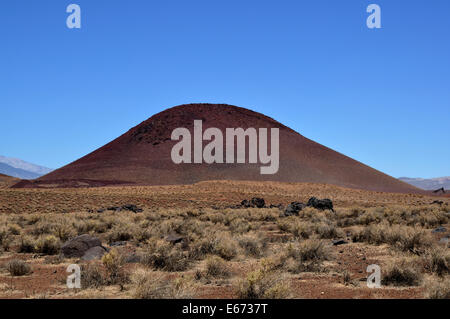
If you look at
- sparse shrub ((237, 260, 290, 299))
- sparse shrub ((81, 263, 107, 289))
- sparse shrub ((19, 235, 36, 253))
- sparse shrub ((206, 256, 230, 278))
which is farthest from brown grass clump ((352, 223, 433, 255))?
sparse shrub ((19, 235, 36, 253))

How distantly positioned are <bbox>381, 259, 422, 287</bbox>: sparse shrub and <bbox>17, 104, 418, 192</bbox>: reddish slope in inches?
3078

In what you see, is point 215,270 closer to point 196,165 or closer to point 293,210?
point 293,210

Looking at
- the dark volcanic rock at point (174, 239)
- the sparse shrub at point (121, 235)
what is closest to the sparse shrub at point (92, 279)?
the dark volcanic rock at point (174, 239)

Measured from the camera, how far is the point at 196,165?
9338 cm

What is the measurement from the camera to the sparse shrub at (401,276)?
790 cm

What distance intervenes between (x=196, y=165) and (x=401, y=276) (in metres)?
85.9

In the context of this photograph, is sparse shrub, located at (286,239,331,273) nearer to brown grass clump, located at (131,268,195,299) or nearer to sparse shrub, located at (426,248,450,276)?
sparse shrub, located at (426,248,450,276)

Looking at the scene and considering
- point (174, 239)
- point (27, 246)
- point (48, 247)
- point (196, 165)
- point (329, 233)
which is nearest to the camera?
point (48, 247)

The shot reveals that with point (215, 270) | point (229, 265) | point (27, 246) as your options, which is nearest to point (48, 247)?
point (27, 246)

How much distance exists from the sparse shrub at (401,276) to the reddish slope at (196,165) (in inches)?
3078

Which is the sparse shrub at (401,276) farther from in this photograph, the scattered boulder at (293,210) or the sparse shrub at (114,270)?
the scattered boulder at (293,210)

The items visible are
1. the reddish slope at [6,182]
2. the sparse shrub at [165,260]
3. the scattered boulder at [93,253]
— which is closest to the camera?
the sparse shrub at [165,260]

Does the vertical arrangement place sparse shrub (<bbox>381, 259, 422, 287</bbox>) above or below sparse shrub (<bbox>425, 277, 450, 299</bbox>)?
below

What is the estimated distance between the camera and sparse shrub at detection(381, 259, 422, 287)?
7.90 meters
